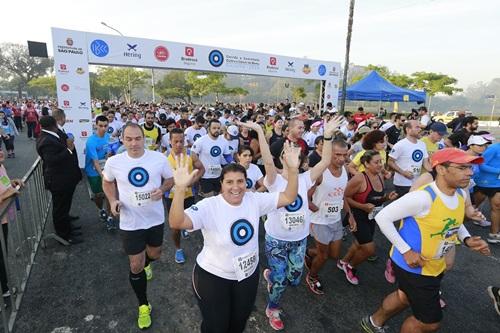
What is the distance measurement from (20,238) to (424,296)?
4.43 meters

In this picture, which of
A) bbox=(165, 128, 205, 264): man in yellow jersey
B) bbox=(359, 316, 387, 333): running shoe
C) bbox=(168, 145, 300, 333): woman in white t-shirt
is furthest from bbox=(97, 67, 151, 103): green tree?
bbox=(359, 316, 387, 333): running shoe

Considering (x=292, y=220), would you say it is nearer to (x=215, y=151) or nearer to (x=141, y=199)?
(x=141, y=199)

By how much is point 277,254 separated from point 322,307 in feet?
3.35

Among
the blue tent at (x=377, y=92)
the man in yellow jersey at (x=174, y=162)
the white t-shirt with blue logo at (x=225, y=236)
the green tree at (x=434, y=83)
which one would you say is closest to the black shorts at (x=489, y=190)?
the man in yellow jersey at (x=174, y=162)

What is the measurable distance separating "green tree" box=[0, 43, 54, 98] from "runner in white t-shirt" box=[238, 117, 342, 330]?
267 feet

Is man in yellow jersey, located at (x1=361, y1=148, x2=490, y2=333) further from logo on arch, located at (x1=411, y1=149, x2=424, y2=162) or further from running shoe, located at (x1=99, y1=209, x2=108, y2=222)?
running shoe, located at (x1=99, y1=209, x2=108, y2=222)

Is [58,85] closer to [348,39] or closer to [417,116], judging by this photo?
[417,116]

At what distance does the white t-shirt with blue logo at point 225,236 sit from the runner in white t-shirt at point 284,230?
2.55ft

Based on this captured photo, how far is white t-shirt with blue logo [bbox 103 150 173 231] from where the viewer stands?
124 inches

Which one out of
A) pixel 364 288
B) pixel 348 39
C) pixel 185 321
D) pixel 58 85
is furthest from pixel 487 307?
pixel 348 39

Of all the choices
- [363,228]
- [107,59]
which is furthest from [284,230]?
[107,59]

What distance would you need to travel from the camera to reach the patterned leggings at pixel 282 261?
3115 mm

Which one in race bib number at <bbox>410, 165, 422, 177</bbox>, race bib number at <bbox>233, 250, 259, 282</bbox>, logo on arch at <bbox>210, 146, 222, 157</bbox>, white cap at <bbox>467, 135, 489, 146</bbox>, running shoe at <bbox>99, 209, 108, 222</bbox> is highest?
white cap at <bbox>467, 135, 489, 146</bbox>

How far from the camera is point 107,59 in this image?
10406 mm
